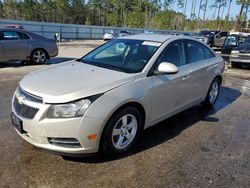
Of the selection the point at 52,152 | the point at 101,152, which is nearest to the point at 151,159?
the point at 101,152

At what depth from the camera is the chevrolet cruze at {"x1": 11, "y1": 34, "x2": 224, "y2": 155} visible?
120 inches

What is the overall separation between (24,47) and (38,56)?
759 millimetres

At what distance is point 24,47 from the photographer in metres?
10.3

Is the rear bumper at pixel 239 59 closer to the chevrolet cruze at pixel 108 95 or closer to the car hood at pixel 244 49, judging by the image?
the car hood at pixel 244 49

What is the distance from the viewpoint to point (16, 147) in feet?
12.3

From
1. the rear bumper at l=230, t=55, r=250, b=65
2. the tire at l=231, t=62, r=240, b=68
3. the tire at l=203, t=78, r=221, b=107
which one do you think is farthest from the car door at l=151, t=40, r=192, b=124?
the tire at l=231, t=62, r=240, b=68

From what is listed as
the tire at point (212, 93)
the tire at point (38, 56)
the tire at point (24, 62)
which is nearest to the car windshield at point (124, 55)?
the tire at point (212, 93)

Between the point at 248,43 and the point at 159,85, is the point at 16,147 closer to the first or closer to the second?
the point at 159,85

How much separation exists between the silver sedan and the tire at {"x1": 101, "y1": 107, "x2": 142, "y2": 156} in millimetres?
7774

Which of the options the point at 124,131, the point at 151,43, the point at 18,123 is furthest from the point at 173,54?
the point at 18,123

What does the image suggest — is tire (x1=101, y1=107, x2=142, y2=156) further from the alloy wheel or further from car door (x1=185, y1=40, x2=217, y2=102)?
car door (x1=185, y1=40, x2=217, y2=102)

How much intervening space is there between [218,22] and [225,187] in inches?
2655

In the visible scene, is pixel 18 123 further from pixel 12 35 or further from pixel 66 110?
pixel 12 35

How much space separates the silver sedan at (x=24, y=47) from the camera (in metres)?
9.84
